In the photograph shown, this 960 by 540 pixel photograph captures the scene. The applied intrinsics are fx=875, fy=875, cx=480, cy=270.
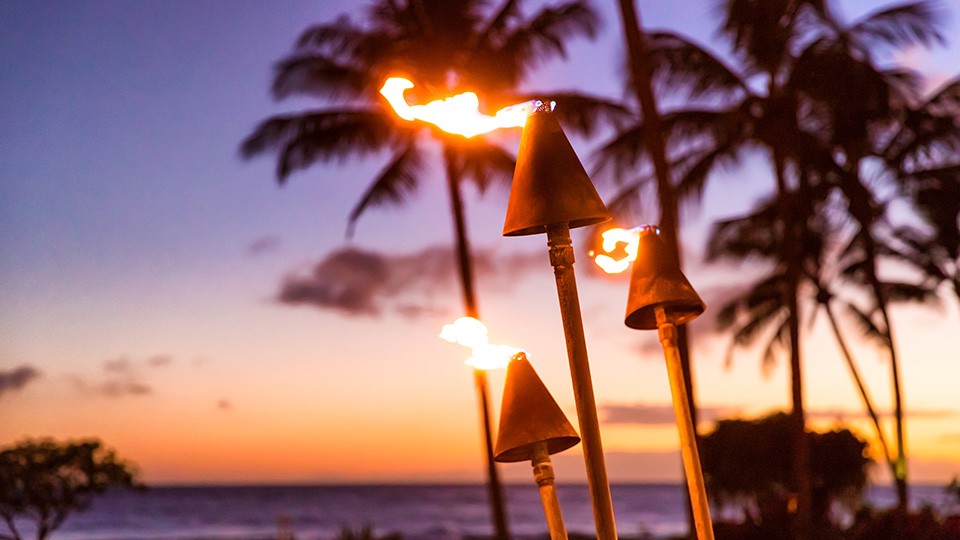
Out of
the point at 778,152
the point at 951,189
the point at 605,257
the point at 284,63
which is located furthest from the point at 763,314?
the point at 605,257

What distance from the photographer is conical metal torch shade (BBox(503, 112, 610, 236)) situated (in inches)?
103

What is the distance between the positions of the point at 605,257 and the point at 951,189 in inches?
681

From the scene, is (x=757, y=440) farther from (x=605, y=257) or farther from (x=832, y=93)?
(x=605, y=257)

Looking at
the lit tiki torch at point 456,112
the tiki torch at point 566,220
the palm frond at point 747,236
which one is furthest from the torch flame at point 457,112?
the palm frond at point 747,236

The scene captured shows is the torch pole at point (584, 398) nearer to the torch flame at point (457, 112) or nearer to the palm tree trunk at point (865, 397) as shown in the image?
the torch flame at point (457, 112)

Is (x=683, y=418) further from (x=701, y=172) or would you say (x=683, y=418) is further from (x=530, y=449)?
(x=701, y=172)

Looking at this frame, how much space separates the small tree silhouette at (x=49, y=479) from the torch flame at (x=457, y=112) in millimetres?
18437

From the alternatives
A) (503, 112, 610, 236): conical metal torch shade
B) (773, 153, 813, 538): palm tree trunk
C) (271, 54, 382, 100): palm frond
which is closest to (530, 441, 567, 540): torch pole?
(503, 112, 610, 236): conical metal torch shade

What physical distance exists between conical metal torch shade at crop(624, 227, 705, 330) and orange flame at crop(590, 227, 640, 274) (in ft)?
0.46

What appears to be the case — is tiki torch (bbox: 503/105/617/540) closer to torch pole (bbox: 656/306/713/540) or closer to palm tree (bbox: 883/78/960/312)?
torch pole (bbox: 656/306/713/540)

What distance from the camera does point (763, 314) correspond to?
86.3 feet

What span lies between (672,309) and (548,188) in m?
0.95

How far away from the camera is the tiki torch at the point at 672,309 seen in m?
3.11

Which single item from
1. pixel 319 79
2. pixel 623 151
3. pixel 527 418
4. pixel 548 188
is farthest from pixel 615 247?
pixel 319 79
